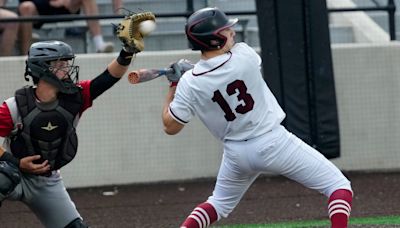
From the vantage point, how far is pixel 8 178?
17.0ft

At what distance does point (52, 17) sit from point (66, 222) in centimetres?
495

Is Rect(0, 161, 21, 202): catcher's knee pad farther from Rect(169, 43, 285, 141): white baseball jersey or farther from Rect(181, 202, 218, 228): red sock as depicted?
Rect(181, 202, 218, 228): red sock

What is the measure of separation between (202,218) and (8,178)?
53.6 inches

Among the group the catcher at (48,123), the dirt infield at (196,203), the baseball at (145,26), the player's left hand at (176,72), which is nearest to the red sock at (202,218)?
the catcher at (48,123)

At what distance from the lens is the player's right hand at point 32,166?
5398mm

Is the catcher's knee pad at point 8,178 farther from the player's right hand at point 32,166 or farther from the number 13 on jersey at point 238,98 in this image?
the number 13 on jersey at point 238,98

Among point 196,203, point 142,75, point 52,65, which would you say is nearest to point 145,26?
point 142,75

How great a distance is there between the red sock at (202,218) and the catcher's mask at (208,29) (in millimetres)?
1075

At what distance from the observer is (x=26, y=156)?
5504 millimetres

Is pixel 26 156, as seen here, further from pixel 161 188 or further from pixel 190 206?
pixel 161 188

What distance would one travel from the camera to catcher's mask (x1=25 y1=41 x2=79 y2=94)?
5512 mm

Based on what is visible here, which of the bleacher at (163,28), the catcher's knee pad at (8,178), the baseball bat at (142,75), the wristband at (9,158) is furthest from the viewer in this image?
the bleacher at (163,28)

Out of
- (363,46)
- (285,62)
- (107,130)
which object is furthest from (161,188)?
(363,46)

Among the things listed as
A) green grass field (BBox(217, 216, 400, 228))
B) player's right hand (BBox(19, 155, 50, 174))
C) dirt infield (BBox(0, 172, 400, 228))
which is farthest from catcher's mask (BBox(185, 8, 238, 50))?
dirt infield (BBox(0, 172, 400, 228))
